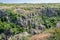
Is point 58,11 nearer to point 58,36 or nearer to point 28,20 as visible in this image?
point 28,20

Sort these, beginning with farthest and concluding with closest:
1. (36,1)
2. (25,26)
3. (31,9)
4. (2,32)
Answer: (36,1), (31,9), (25,26), (2,32)

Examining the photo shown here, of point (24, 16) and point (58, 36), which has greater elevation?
point (58, 36)

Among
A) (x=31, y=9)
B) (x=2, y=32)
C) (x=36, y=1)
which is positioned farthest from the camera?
(x=36, y=1)

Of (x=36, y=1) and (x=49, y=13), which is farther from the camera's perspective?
(x=36, y=1)

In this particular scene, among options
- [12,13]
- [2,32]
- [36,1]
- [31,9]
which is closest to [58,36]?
[2,32]

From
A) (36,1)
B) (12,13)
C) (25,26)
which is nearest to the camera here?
(25,26)

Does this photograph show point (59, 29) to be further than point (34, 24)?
No

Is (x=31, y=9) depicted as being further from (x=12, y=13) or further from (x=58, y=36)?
(x=58, y=36)

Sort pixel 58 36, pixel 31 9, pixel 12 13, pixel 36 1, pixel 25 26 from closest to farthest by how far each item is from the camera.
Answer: pixel 58 36 → pixel 25 26 → pixel 12 13 → pixel 31 9 → pixel 36 1

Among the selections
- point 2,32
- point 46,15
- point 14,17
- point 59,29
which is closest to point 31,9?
point 46,15
